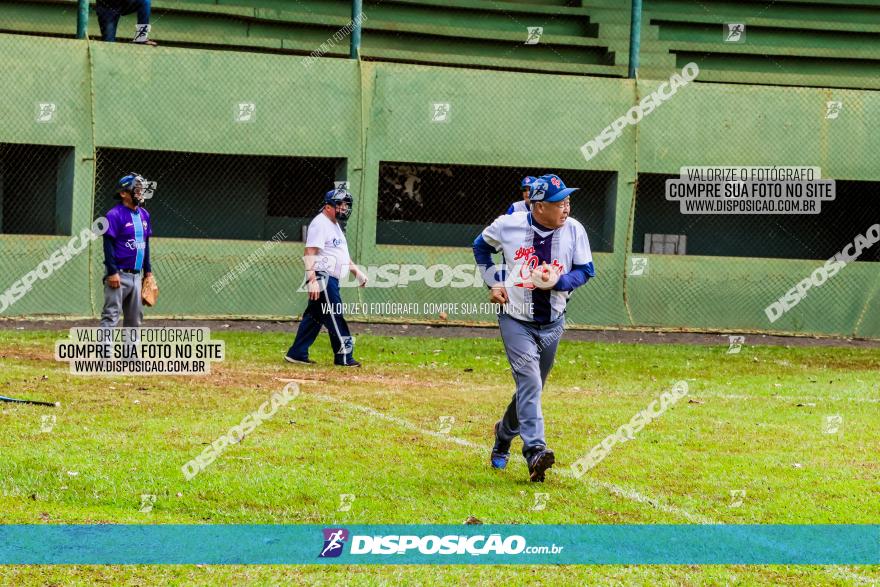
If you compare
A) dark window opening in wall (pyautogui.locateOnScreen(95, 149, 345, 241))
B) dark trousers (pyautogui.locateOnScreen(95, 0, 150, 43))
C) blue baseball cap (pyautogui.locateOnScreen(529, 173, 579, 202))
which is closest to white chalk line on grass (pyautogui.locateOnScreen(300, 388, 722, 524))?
blue baseball cap (pyautogui.locateOnScreen(529, 173, 579, 202))

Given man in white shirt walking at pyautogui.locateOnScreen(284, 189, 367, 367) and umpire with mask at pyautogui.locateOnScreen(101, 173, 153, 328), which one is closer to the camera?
umpire with mask at pyautogui.locateOnScreen(101, 173, 153, 328)

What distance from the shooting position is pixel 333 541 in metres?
6.61

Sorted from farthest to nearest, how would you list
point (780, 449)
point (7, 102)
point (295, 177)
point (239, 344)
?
point (295, 177) → point (7, 102) → point (239, 344) → point (780, 449)

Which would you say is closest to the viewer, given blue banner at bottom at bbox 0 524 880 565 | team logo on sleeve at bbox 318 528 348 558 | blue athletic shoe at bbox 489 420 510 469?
blue banner at bottom at bbox 0 524 880 565

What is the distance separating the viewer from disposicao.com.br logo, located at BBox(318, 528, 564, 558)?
21.5ft

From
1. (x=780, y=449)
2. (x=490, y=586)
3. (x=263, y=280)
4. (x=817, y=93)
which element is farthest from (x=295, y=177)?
(x=490, y=586)

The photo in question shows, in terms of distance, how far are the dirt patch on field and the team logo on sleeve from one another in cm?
1134

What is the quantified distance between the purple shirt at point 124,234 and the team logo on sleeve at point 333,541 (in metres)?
7.00

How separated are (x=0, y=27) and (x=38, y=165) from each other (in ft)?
7.96

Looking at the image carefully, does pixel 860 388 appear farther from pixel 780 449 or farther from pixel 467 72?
pixel 467 72

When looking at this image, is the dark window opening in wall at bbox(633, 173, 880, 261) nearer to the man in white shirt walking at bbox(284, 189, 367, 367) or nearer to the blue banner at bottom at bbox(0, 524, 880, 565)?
the man in white shirt walking at bbox(284, 189, 367, 367)

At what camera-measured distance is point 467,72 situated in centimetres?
2014

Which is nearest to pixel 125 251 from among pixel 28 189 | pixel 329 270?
pixel 329 270

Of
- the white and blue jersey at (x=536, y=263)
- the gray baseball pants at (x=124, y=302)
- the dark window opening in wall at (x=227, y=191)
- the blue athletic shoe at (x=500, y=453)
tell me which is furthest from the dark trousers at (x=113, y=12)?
the blue athletic shoe at (x=500, y=453)
